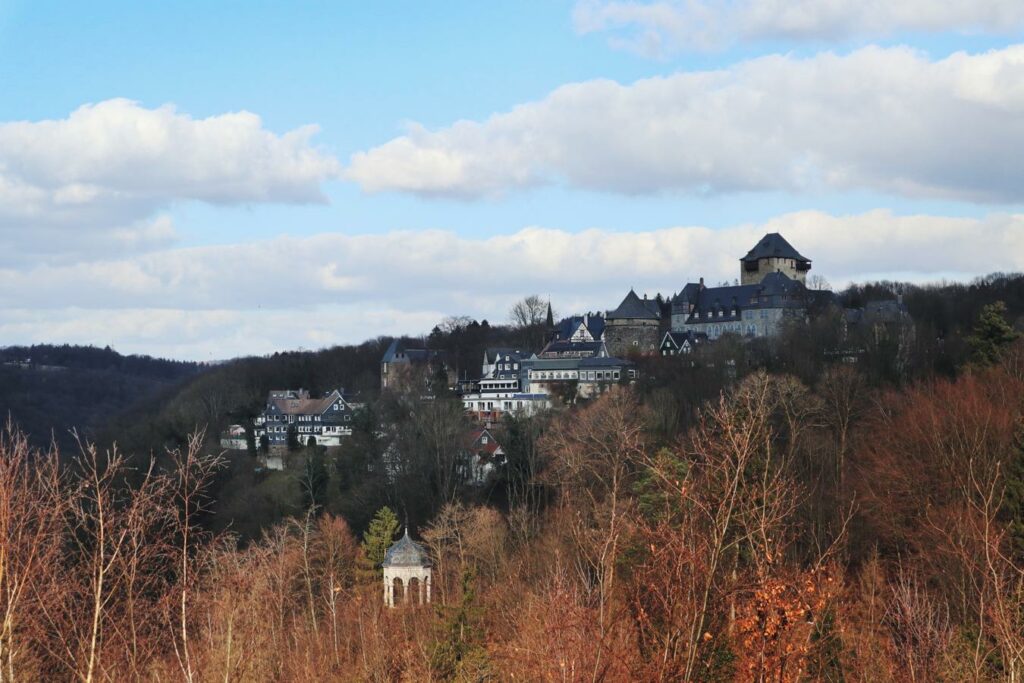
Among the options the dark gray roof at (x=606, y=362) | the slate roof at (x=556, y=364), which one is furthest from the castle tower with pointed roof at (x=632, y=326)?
the dark gray roof at (x=606, y=362)

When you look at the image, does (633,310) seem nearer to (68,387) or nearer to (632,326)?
(632,326)

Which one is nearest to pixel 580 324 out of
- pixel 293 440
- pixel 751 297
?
pixel 751 297

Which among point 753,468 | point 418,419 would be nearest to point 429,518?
point 418,419

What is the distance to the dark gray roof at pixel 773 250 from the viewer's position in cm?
9400

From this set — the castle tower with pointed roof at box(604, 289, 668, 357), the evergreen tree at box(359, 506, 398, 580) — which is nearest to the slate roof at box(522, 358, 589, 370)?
the castle tower with pointed roof at box(604, 289, 668, 357)

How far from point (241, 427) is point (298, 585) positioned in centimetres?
4194

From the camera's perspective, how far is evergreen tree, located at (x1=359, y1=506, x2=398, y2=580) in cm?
4459

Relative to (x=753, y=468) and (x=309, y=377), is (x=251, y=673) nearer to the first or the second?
(x=753, y=468)

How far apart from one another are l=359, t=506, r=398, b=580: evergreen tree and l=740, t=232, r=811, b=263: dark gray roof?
55.0 metres

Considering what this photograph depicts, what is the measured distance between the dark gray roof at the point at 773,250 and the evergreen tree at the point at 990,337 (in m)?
43.8

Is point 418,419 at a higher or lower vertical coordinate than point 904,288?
lower

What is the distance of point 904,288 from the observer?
94125mm

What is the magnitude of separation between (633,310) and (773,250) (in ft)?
38.5

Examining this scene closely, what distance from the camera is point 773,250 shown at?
309ft
